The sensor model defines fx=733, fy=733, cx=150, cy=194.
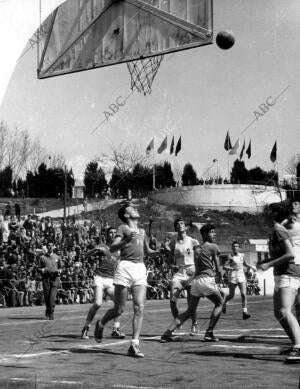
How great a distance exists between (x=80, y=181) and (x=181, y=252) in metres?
70.0

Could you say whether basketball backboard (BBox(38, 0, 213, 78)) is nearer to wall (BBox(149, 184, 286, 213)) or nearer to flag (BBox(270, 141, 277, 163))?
flag (BBox(270, 141, 277, 163))

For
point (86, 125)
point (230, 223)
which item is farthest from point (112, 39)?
point (230, 223)

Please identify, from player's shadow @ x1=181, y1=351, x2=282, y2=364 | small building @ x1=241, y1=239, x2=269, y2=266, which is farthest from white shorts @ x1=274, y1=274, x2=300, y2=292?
small building @ x1=241, y1=239, x2=269, y2=266

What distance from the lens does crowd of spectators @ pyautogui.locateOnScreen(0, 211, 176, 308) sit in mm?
25406

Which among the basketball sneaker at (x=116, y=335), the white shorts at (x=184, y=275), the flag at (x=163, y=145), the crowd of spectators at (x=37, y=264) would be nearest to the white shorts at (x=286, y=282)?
the basketball sneaker at (x=116, y=335)

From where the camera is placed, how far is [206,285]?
432 inches

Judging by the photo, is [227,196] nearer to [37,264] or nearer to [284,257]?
[37,264]

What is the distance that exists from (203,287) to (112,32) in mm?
4458

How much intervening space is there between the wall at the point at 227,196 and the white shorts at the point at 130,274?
70.1 meters

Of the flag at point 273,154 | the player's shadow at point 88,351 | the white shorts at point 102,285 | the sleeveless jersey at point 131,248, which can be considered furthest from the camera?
the flag at point 273,154

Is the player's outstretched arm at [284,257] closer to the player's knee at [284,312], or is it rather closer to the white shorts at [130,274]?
the player's knee at [284,312]

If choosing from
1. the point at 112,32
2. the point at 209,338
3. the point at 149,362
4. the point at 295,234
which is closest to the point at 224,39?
the point at 112,32

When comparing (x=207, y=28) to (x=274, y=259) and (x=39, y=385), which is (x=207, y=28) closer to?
(x=274, y=259)

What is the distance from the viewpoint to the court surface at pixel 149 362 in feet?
22.5
